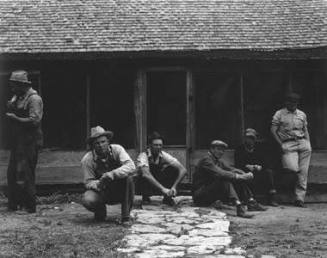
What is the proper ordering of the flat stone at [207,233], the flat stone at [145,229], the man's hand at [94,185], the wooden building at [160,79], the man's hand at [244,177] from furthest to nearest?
the wooden building at [160,79]
the man's hand at [244,177]
the man's hand at [94,185]
the flat stone at [145,229]
the flat stone at [207,233]

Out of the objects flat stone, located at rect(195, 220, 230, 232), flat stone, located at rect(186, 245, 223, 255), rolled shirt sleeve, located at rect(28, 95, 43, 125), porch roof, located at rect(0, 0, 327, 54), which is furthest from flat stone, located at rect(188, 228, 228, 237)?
porch roof, located at rect(0, 0, 327, 54)

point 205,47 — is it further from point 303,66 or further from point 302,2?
point 302,2

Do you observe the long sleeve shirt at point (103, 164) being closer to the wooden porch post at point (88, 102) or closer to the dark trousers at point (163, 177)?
the dark trousers at point (163, 177)

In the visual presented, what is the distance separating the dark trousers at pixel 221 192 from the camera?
918 centimetres

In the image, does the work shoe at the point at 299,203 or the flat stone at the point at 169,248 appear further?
the work shoe at the point at 299,203

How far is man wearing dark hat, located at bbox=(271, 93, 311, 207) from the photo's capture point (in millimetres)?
10633

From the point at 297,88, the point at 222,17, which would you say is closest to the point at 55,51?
the point at 222,17

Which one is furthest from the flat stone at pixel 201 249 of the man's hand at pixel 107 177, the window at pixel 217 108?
the window at pixel 217 108

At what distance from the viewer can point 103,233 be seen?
24.3 feet

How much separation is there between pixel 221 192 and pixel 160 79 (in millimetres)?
3944

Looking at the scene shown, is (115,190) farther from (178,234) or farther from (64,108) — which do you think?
(64,108)

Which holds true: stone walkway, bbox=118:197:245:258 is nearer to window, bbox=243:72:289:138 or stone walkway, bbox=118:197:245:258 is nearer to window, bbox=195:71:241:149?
window, bbox=195:71:241:149

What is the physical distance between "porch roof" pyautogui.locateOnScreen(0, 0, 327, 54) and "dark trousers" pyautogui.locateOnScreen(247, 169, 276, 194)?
266 cm

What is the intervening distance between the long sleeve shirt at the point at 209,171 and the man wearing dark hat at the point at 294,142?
158 centimetres
